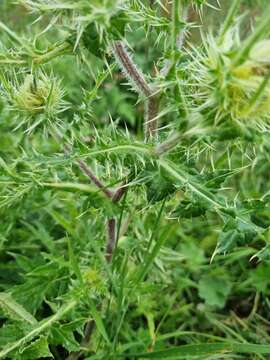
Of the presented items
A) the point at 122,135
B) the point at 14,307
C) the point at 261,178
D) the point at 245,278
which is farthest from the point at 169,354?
the point at 261,178

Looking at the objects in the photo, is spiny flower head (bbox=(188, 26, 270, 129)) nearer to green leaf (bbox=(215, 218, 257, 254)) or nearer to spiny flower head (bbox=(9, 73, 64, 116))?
green leaf (bbox=(215, 218, 257, 254))

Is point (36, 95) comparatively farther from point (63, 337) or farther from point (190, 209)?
point (63, 337)

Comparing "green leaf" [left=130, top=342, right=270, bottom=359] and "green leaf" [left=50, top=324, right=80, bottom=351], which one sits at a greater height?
"green leaf" [left=130, top=342, right=270, bottom=359]

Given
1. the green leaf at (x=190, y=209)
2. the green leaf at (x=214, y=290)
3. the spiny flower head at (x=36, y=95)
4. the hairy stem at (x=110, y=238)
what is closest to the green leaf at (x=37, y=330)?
the hairy stem at (x=110, y=238)

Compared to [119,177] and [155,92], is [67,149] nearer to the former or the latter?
[119,177]

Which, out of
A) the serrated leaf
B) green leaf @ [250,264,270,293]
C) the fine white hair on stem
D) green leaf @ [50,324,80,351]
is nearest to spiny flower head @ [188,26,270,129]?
the fine white hair on stem

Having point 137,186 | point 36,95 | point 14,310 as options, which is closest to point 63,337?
point 14,310
